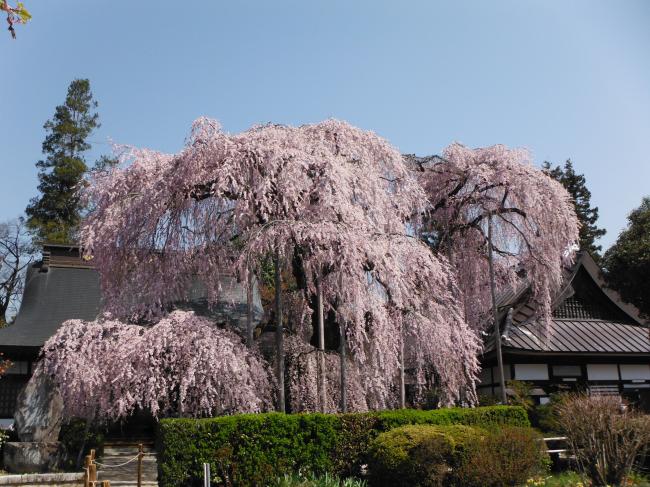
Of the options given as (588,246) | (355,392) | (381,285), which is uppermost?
(588,246)

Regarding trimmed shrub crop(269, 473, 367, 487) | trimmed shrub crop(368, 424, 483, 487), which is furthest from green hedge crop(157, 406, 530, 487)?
trimmed shrub crop(368, 424, 483, 487)

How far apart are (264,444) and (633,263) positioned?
581 inches

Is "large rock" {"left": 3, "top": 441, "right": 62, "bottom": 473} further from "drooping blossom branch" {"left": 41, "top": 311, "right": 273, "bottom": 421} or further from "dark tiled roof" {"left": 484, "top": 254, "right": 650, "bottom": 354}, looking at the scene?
"dark tiled roof" {"left": 484, "top": 254, "right": 650, "bottom": 354}

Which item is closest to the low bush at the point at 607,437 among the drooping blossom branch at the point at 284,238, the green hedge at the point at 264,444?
the green hedge at the point at 264,444

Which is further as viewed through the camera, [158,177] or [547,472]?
[158,177]

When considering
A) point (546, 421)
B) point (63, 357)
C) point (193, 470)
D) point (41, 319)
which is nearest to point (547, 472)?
point (546, 421)

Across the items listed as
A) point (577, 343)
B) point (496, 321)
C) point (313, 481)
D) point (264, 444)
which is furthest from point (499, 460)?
point (577, 343)

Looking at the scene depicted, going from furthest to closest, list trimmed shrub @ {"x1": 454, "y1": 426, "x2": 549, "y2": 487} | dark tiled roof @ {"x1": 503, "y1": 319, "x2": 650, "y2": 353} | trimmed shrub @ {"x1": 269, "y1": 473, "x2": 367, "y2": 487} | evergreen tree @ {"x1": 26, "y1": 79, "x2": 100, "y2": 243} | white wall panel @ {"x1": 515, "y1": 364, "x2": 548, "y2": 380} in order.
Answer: evergreen tree @ {"x1": 26, "y1": 79, "x2": 100, "y2": 243}, white wall panel @ {"x1": 515, "y1": 364, "x2": 548, "y2": 380}, dark tiled roof @ {"x1": 503, "y1": 319, "x2": 650, "y2": 353}, trimmed shrub @ {"x1": 269, "y1": 473, "x2": 367, "y2": 487}, trimmed shrub @ {"x1": 454, "y1": 426, "x2": 549, "y2": 487}

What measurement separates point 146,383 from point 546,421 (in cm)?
1063

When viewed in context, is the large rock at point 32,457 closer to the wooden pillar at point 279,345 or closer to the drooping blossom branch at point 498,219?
the wooden pillar at point 279,345

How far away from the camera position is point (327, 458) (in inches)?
517

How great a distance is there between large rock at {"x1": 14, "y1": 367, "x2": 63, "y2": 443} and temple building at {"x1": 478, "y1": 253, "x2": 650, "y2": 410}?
12.5m

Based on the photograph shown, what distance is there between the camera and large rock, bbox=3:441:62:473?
54.4 feet

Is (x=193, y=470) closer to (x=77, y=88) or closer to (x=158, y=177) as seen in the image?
(x=158, y=177)
